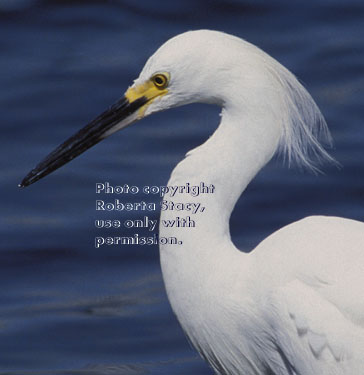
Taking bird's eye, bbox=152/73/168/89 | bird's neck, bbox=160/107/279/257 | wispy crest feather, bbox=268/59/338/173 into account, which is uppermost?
bird's eye, bbox=152/73/168/89

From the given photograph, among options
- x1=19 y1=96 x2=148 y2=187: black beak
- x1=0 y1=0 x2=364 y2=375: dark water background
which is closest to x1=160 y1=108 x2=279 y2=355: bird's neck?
x1=19 y1=96 x2=148 y2=187: black beak

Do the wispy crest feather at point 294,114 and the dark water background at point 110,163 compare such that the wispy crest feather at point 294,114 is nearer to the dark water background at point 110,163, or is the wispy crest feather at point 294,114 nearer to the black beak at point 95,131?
the black beak at point 95,131

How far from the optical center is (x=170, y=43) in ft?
12.6

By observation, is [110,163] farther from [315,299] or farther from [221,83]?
[315,299]

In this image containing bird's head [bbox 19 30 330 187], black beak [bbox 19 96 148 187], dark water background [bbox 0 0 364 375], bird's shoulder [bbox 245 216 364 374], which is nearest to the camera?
bird's shoulder [bbox 245 216 364 374]

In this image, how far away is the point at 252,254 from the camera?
4.05 m

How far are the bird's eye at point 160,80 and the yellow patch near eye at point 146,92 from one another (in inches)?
0.4

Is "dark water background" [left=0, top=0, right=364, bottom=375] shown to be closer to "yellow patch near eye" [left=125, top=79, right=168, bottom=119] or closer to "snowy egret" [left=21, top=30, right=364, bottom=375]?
"snowy egret" [left=21, top=30, right=364, bottom=375]

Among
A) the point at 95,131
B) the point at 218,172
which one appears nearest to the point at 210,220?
the point at 218,172

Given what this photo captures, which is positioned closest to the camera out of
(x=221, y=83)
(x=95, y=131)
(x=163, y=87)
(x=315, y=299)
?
(x=315, y=299)

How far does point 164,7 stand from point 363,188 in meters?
2.92

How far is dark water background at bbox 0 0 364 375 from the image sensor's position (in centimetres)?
566

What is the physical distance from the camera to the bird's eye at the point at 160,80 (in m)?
3.94

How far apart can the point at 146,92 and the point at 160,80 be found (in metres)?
0.10
